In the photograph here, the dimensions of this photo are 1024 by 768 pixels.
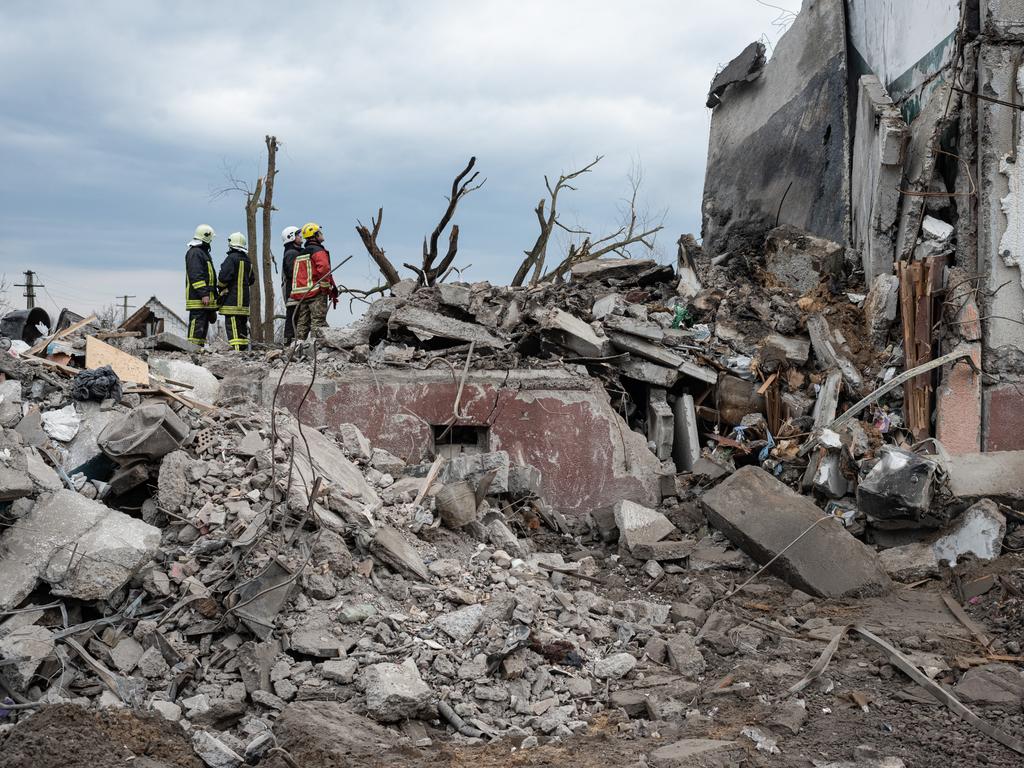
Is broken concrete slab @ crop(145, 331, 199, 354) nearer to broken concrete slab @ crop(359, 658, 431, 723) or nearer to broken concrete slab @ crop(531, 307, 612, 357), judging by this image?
broken concrete slab @ crop(531, 307, 612, 357)

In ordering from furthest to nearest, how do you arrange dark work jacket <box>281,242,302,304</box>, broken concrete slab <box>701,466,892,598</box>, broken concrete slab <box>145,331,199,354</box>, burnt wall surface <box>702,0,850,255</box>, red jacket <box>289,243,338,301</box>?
dark work jacket <box>281,242,302,304</box> → red jacket <box>289,243,338,301</box> → burnt wall surface <box>702,0,850,255</box> → broken concrete slab <box>145,331,199,354</box> → broken concrete slab <box>701,466,892,598</box>

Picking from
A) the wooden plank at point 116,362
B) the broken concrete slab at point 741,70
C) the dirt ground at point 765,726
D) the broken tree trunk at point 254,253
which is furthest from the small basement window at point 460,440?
the broken tree trunk at point 254,253

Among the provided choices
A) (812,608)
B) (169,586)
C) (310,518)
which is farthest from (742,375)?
(169,586)

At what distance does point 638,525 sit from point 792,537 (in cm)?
129

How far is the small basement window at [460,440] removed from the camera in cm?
812

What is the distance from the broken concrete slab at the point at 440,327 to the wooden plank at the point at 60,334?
286 centimetres

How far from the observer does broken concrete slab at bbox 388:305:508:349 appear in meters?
8.66

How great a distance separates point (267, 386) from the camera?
306 inches

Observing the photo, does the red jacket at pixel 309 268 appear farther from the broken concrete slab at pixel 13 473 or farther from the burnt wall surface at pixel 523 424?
the broken concrete slab at pixel 13 473

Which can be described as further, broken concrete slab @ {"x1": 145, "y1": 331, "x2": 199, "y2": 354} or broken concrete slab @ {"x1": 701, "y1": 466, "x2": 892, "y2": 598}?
broken concrete slab @ {"x1": 145, "y1": 331, "x2": 199, "y2": 354}

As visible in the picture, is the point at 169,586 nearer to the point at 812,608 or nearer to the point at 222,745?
the point at 222,745

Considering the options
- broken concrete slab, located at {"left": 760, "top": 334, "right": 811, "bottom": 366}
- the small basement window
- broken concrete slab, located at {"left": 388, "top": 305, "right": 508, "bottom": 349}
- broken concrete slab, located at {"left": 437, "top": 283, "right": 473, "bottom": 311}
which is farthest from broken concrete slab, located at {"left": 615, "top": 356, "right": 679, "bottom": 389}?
broken concrete slab, located at {"left": 437, "top": 283, "right": 473, "bottom": 311}

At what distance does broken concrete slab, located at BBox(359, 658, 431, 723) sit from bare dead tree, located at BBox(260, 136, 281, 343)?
12.9 m

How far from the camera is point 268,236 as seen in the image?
16906 millimetres
